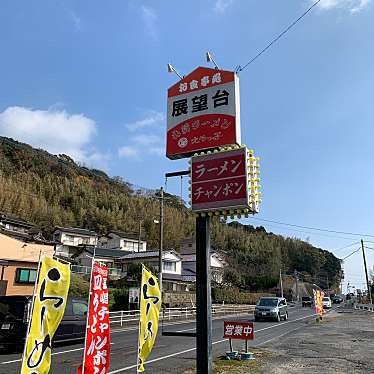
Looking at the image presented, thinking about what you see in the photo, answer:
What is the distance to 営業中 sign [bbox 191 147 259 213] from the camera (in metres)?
8.30

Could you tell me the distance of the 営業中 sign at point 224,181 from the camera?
8.30 metres

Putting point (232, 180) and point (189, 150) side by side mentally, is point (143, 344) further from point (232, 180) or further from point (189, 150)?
point (189, 150)

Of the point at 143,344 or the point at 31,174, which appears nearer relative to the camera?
the point at 143,344

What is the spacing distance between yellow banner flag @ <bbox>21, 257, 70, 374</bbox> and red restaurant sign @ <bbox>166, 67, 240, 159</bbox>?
4.47 m

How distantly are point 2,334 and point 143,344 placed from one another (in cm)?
644

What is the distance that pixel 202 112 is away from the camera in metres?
9.57

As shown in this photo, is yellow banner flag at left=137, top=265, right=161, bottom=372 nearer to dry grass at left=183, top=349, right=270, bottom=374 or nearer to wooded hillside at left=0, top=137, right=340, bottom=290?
dry grass at left=183, top=349, right=270, bottom=374

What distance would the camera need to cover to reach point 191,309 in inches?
1173

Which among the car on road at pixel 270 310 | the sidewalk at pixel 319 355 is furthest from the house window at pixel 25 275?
the sidewalk at pixel 319 355

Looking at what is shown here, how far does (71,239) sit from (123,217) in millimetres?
20865

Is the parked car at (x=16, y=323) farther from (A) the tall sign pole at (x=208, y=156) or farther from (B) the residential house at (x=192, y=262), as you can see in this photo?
(B) the residential house at (x=192, y=262)

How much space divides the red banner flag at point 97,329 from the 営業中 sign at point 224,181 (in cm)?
289

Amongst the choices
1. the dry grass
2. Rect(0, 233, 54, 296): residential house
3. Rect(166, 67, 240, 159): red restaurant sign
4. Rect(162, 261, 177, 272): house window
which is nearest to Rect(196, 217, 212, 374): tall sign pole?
the dry grass

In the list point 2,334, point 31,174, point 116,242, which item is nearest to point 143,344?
point 2,334
